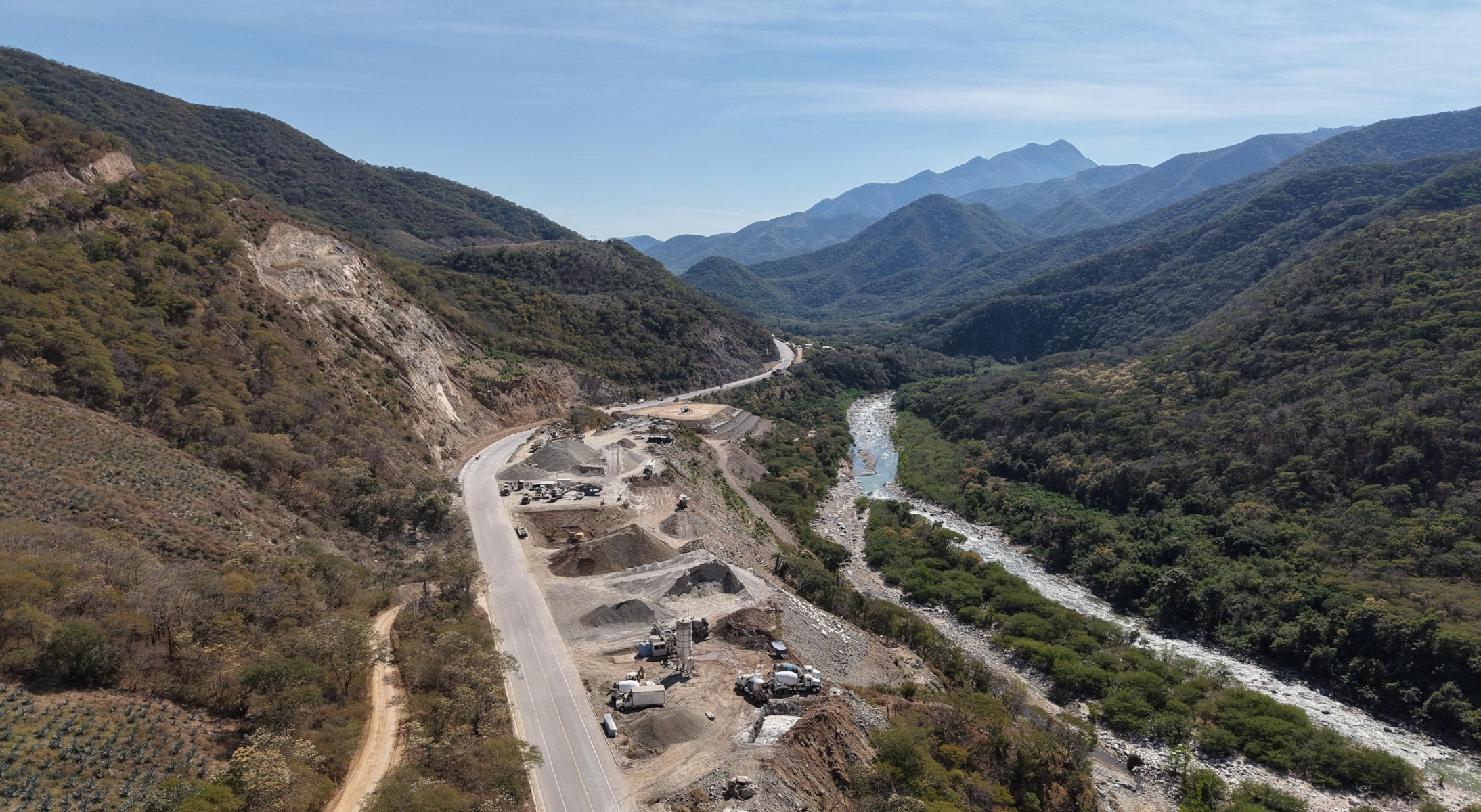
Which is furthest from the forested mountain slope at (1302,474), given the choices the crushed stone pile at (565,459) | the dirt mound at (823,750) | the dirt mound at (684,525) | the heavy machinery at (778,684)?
A: the crushed stone pile at (565,459)

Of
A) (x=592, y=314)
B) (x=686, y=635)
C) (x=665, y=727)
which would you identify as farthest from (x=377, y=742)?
(x=592, y=314)

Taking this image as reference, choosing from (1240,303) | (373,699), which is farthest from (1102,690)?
(1240,303)

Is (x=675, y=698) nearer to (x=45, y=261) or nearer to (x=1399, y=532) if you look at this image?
(x=45, y=261)

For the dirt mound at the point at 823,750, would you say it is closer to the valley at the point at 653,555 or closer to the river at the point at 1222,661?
the valley at the point at 653,555

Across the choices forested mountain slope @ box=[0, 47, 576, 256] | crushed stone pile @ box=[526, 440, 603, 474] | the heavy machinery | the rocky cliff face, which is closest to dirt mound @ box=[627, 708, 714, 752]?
the heavy machinery

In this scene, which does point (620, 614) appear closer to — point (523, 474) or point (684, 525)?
point (684, 525)
